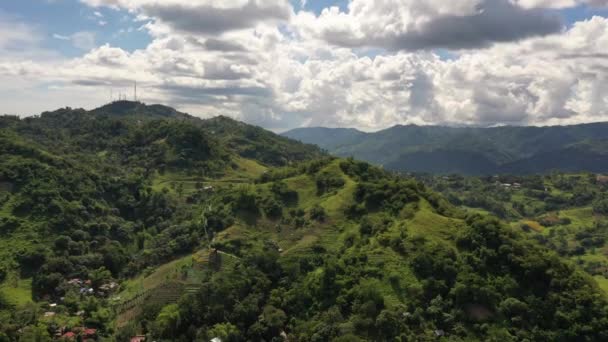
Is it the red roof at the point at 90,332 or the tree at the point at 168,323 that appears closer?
the tree at the point at 168,323

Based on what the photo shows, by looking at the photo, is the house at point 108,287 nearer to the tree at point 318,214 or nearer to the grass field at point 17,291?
the grass field at point 17,291

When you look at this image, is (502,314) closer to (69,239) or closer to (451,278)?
(451,278)

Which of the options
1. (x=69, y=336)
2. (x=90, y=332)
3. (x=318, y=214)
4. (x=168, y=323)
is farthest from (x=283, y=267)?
(x=69, y=336)

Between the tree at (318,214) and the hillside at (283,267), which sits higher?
the tree at (318,214)

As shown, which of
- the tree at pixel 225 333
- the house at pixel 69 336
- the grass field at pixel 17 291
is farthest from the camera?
the grass field at pixel 17 291

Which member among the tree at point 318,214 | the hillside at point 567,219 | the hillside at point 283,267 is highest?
the tree at point 318,214

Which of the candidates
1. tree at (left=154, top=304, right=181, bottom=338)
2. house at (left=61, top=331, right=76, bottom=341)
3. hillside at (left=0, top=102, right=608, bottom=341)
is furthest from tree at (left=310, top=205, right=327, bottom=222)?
house at (left=61, top=331, right=76, bottom=341)

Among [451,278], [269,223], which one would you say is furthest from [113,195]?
[451,278]

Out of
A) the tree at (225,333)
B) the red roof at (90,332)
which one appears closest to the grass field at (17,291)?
the red roof at (90,332)

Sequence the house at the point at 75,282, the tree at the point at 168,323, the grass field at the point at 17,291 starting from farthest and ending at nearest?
the house at the point at 75,282 → the grass field at the point at 17,291 → the tree at the point at 168,323
